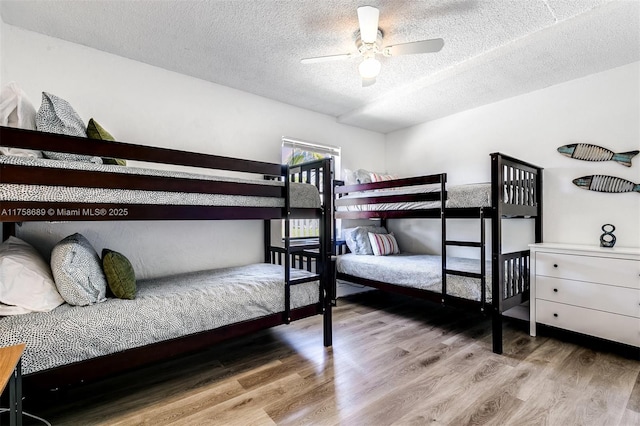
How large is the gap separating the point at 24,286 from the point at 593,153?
4.33 meters

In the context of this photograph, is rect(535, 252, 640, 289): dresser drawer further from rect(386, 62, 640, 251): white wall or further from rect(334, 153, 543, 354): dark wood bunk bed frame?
rect(386, 62, 640, 251): white wall

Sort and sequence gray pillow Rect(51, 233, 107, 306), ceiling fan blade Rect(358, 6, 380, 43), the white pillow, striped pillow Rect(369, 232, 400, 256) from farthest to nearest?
striped pillow Rect(369, 232, 400, 256), ceiling fan blade Rect(358, 6, 380, 43), gray pillow Rect(51, 233, 107, 306), the white pillow

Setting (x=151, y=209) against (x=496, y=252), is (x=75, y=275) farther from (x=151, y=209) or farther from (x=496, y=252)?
(x=496, y=252)

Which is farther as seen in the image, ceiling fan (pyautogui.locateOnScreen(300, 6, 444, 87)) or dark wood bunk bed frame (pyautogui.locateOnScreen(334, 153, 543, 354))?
dark wood bunk bed frame (pyautogui.locateOnScreen(334, 153, 543, 354))

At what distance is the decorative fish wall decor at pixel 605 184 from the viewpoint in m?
2.59

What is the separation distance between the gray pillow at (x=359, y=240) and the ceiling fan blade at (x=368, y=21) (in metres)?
2.38

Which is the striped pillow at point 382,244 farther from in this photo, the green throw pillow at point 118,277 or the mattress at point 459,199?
the green throw pillow at point 118,277

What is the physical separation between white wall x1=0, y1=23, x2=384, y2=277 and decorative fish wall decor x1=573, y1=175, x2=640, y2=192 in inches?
118

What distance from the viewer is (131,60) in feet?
8.53

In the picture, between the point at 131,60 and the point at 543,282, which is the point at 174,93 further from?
the point at 543,282

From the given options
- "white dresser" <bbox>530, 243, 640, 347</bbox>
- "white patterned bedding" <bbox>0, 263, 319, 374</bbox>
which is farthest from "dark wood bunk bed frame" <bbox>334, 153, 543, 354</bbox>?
"white patterned bedding" <bbox>0, 263, 319, 374</bbox>

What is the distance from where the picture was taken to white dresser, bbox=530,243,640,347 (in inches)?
89.4

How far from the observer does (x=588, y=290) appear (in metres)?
2.45

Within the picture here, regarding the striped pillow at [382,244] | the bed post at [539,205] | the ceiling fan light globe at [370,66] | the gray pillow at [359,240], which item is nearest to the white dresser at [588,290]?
the bed post at [539,205]
